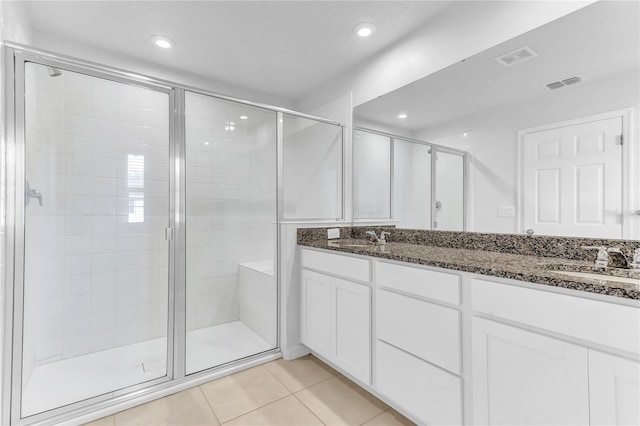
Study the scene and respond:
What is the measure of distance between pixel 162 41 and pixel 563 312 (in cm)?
293

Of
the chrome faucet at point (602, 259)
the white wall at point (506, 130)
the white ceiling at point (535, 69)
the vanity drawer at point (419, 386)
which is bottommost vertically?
the vanity drawer at point (419, 386)

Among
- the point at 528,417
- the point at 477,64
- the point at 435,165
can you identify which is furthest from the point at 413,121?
the point at 528,417

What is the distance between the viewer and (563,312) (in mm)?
967

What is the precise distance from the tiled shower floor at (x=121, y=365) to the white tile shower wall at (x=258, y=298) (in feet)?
0.28

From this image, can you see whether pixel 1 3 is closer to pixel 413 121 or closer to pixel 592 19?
pixel 413 121

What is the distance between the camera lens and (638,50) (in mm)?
1206

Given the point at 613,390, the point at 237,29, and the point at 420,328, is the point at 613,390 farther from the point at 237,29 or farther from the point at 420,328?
the point at 237,29

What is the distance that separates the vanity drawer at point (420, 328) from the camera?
1.27 m

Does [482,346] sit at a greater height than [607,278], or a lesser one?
lesser

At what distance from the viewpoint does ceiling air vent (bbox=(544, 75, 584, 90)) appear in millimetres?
1363

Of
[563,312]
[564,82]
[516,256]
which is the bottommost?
[563,312]

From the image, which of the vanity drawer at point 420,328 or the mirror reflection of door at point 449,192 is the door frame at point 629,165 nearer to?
the mirror reflection of door at point 449,192

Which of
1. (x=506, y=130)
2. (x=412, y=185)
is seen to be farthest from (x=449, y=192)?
(x=506, y=130)

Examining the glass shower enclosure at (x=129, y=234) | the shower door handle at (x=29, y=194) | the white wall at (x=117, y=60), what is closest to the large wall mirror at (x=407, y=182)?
the glass shower enclosure at (x=129, y=234)
